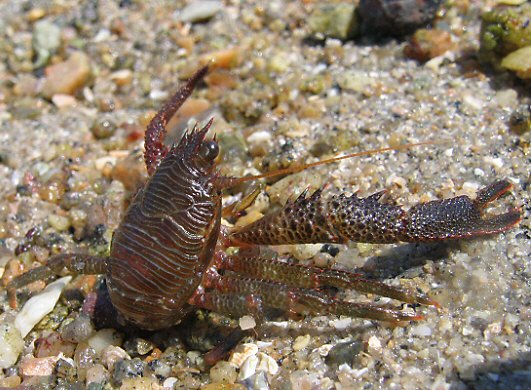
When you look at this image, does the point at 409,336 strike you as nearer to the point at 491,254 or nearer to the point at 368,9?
the point at 491,254

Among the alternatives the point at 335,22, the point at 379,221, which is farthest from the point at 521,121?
the point at 335,22

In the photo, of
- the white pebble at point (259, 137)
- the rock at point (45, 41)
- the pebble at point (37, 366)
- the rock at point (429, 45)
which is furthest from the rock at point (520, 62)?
the rock at point (45, 41)

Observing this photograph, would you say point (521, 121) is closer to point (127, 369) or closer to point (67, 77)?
point (127, 369)

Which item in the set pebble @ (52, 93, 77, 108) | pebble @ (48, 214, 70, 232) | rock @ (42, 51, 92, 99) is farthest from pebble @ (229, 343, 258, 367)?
rock @ (42, 51, 92, 99)

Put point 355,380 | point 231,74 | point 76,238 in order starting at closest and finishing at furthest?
point 355,380 < point 76,238 < point 231,74

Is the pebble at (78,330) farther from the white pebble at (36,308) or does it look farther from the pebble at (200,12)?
the pebble at (200,12)

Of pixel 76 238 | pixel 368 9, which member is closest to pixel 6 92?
pixel 76 238
